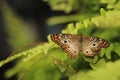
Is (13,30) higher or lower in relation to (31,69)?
A: lower

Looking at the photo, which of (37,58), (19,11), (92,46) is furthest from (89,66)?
(19,11)

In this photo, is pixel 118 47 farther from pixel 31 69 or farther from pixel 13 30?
pixel 13 30

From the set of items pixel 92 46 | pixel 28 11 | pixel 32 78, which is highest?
pixel 92 46
